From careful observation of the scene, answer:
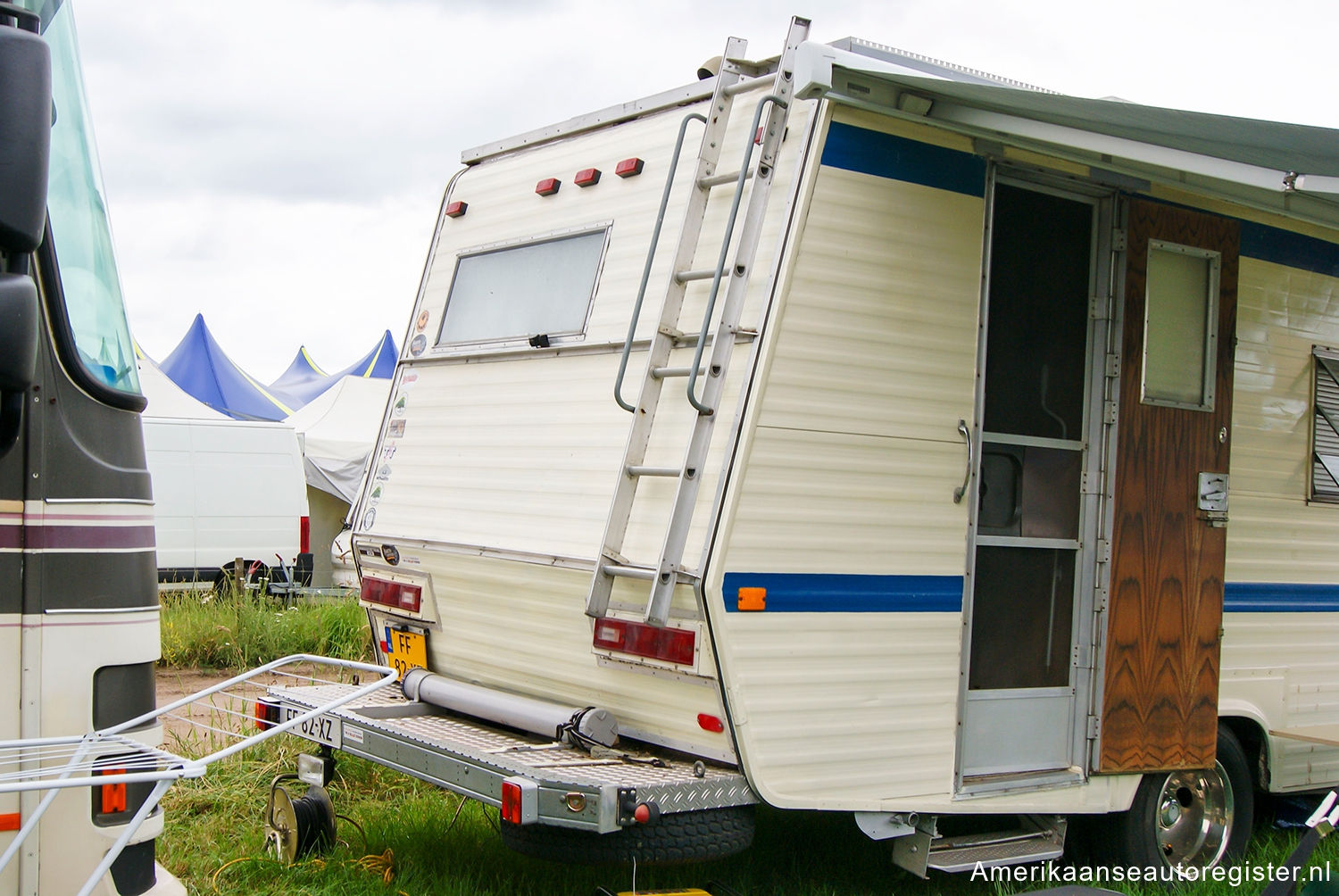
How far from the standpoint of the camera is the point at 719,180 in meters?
4.64

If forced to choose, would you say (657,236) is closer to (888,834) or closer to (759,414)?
(759,414)

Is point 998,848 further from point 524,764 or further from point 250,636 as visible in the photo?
point 250,636

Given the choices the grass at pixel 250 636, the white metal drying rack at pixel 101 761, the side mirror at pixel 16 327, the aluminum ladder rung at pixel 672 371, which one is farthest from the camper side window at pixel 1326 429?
the grass at pixel 250 636

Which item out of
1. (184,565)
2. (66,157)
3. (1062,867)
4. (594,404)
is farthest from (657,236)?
(184,565)

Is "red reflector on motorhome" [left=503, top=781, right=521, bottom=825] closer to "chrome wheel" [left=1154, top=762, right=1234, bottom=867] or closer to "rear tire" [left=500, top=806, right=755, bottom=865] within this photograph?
"rear tire" [left=500, top=806, right=755, bottom=865]

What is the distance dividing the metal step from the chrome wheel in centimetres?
63

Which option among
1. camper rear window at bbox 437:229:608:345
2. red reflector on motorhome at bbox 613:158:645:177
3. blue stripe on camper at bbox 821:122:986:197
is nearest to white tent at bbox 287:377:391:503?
camper rear window at bbox 437:229:608:345

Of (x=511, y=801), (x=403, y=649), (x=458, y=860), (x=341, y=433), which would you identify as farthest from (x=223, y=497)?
(x=511, y=801)

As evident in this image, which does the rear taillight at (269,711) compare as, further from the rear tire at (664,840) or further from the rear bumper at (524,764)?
the rear tire at (664,840)

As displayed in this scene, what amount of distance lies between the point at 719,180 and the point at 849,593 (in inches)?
62.0

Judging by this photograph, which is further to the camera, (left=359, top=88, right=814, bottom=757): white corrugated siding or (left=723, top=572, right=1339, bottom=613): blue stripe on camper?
(left=359, top=88, right=814, bottom=757): white corrugated siding

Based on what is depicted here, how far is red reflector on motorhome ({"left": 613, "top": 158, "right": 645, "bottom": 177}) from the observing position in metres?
5.09

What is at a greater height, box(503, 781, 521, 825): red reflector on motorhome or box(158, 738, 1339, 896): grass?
box(503, 781, 521, 825): red reflector on motorhome

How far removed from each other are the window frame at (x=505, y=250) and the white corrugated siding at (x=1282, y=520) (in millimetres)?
2790
